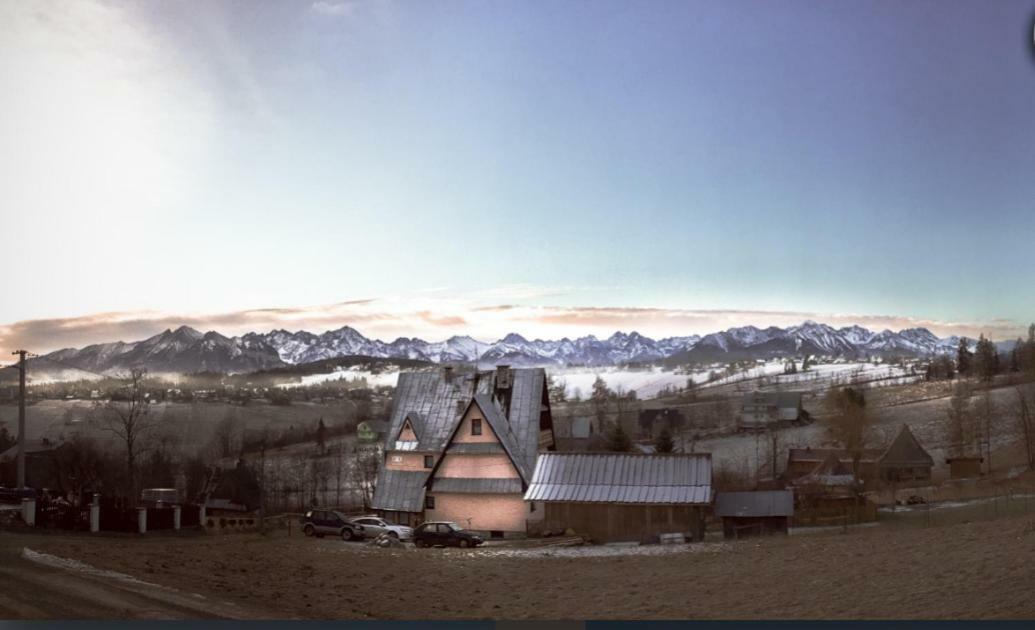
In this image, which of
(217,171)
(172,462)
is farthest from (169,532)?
(217,171)

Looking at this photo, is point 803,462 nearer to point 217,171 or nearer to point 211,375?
point 211,375

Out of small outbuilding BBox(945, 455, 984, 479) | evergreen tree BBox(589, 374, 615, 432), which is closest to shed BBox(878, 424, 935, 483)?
small outbuilding BBox(945, 455, 984, 479)

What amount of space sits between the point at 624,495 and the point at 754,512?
30.1 inches

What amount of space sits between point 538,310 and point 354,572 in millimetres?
1886

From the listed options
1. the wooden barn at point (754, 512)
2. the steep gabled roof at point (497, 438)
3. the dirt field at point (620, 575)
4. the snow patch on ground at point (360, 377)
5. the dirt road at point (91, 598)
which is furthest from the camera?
the snow patch on ground at point (360, 377)

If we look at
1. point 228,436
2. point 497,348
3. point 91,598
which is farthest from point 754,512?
point 91,598

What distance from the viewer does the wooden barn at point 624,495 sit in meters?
5.44

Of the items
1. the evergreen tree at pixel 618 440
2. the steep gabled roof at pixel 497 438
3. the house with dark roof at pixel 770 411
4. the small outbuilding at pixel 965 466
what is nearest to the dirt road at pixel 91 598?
the steep gabled roof at pixel 497 438

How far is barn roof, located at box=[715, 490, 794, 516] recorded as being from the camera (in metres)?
5.40

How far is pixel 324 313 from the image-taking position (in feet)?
18.7

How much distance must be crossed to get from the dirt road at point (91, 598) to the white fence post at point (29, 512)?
1.08 feet

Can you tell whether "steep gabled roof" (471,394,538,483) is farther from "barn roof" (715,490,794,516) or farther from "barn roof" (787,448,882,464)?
"barn roof" (787,448,882,464)

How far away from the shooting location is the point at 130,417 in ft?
18.5

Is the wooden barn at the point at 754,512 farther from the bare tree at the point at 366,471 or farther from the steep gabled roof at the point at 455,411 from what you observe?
the bare tree at the point at 366,471
